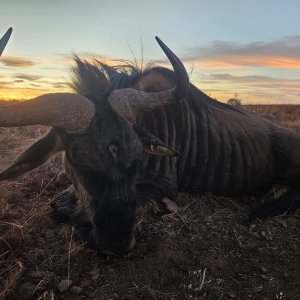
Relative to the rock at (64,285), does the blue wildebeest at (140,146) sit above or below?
above

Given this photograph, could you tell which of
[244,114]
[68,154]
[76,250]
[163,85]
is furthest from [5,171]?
[244,114]

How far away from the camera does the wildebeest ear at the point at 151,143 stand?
3778 millimetres

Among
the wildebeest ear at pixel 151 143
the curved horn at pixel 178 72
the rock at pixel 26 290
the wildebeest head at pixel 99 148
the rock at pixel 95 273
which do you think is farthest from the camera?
the wildebeest ear at pixel 151 143

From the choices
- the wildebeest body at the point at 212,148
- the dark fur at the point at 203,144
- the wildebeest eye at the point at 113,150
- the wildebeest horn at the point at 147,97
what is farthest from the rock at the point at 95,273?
the wildebeest body at the point at 212,148

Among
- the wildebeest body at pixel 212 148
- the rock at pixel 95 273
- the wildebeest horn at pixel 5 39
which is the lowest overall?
the rock at pixel 95 273

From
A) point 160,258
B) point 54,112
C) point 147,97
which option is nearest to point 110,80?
point 147,97

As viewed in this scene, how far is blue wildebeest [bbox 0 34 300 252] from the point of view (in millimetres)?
3477

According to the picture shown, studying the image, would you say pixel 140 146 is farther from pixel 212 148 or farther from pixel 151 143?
pixel 212 148

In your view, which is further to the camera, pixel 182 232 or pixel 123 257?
pixel 182 232

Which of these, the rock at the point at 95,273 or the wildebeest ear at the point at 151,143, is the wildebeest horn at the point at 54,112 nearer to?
the wildebeest ear at the point at 151,143

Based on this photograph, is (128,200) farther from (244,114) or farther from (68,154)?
(244,114)

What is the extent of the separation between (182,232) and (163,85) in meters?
1.64

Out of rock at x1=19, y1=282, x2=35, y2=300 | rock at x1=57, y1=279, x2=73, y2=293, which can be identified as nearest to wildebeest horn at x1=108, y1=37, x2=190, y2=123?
rock at x1=57, y1=279, x2=73, y2=293

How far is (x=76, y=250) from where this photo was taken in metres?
3.57
